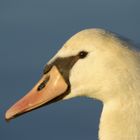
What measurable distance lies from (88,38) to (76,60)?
0.75ft

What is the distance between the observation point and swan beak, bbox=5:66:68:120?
8344 mm

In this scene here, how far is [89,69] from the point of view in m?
8.15

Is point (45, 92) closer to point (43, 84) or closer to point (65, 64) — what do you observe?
point (43, 84)

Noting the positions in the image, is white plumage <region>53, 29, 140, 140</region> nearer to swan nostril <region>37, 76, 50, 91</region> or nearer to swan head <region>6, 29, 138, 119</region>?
swan head <region>6, 29, 138, 119</region>

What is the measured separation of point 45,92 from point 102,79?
1.83ft

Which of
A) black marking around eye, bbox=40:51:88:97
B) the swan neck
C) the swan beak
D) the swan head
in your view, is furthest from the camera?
the swan beak

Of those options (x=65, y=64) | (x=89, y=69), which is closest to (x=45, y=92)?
(x=65, y=64)

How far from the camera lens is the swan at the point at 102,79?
7844mm

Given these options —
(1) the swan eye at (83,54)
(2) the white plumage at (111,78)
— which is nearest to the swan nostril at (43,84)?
(2) the white plumage at (111,78)

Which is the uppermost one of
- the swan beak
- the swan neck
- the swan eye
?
the swan eye

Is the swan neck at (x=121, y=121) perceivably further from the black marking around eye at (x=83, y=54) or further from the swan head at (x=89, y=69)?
the black marking around eye at (x=83, y=54)

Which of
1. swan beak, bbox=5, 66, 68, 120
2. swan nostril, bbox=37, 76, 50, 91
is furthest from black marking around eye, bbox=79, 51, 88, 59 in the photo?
swan nostril, bbox=37, 76, 50, 91

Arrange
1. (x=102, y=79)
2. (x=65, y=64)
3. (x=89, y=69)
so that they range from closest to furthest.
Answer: (x=102, y=79)
(x=89, y=69)
(x=65, y=64)

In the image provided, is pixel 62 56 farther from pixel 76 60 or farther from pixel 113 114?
pixel 113 114
